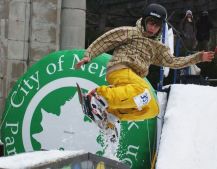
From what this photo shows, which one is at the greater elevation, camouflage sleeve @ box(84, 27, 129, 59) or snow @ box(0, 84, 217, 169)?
camouflage sleeve @ box(84, 27, 129, 59)

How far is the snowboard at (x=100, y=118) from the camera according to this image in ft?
16.1

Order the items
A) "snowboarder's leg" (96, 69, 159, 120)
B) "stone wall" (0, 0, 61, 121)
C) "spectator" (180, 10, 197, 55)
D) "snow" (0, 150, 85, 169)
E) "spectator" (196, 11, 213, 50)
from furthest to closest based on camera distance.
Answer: "spectator" (196, 11, 213, 50) < "spectator" (180, 10, 197, 55) < "stone wall" (0, 0, 61, 121) < "snowboarder's leg" (96, 69, 159, 120) < "snow" (0, 150, 85, 169)

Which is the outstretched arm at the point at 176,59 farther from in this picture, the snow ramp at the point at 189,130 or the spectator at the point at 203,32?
the spectator at the point at 203,32

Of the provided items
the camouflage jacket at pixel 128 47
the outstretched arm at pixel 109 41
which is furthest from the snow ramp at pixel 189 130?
the outstretched arm at pixel 109 41

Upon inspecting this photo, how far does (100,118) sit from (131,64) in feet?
1.74

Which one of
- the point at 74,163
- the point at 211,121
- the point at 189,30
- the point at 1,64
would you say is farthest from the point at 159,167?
the point at 189,30

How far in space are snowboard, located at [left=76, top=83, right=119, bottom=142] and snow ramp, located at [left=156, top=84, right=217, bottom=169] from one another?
0.43 m

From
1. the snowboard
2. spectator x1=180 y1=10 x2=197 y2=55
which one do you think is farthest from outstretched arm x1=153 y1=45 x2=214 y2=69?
spectator x1=180 y1=10 x2=197 y2=55

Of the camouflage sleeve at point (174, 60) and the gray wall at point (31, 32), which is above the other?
the gray wall at point (31, 32)

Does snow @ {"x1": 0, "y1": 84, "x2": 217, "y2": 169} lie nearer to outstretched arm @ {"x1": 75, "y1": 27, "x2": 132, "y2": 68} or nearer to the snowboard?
the snowboard

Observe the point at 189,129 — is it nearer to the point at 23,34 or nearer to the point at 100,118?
the point at 100,118

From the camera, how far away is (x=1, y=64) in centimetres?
702

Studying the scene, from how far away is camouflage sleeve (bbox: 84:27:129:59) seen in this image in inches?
197

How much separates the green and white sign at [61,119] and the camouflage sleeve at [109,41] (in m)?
0.37
